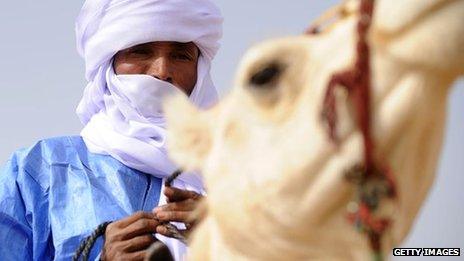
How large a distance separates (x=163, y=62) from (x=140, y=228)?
670 mm

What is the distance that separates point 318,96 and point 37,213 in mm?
1624

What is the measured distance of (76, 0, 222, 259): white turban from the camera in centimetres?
239

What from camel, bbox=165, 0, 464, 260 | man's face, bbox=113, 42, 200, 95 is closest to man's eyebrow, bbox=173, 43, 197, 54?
man's face, bbox=113, 42, 200, 95

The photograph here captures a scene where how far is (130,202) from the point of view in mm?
2258

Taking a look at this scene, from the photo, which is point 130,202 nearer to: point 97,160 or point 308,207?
point 97,160

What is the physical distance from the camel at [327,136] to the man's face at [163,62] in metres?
1.45

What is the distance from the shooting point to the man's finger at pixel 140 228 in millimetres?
1805

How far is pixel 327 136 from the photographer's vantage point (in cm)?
78

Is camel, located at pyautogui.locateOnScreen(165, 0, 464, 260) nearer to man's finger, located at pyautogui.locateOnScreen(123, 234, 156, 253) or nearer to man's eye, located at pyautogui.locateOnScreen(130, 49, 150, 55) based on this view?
man's finger, located at pyautogui.locateOnScreen(123, 234, 156, 253)

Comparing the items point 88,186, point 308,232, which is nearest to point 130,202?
point 88,186

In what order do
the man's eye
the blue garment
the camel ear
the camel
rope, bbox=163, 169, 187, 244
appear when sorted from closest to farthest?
the camel, the camel ear, rope, bbox=163, 169, 187, 244, the blue garment, the man's eye

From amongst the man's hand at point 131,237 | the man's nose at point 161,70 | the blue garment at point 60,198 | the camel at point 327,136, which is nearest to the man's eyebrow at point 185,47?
the man's nose at point 161,70

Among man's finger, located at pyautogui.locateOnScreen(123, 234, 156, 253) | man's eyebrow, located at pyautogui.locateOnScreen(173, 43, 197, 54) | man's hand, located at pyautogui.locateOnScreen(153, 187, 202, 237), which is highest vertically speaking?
man's eyebrow, located at pyautogui.locateOnScreen(173, 43, 197, 54)

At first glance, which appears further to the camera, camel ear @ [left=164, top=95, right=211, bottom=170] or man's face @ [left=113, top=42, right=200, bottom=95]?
man's face @ [left=113, top=42, right=200, bottom=95]
